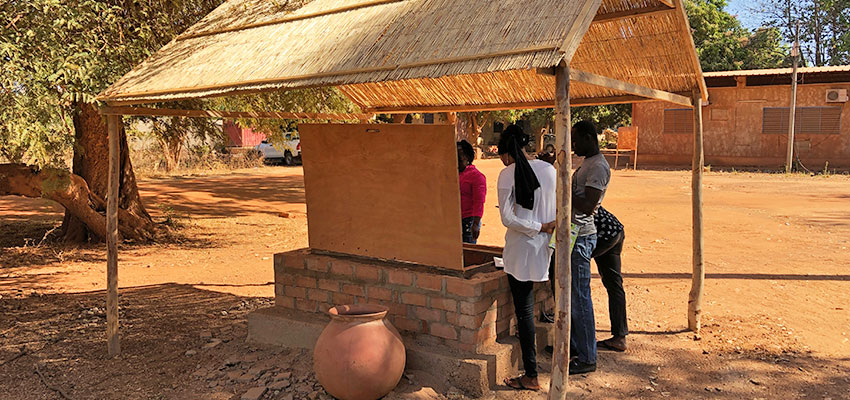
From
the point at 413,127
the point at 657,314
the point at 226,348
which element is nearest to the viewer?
the point at 413,127

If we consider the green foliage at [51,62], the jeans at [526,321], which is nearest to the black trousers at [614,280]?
the jeans at [526,321]

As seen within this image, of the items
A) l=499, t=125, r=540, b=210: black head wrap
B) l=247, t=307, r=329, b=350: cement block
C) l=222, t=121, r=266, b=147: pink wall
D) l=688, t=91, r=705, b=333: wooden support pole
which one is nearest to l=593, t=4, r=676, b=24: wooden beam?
l=688, t=91, r=705, b=333: wooden support pole

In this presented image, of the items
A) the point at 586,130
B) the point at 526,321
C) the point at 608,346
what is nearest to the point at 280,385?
the point at 526,321

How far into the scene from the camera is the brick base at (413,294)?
4.50 metres

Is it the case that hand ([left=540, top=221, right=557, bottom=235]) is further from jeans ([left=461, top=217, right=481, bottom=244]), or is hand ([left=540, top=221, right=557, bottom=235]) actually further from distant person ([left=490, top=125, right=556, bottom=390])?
jeans ([left=461, top=217, right=481, bottom=244])

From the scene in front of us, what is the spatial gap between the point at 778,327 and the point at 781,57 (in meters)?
31.0

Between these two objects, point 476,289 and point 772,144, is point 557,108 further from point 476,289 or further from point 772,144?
point 772,144

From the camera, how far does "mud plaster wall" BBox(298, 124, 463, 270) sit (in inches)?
188

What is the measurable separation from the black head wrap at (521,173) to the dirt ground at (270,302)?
128cm

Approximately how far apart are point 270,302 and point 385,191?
2447mm

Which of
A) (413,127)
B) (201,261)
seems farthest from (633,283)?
(201,261)

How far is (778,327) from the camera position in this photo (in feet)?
19.5

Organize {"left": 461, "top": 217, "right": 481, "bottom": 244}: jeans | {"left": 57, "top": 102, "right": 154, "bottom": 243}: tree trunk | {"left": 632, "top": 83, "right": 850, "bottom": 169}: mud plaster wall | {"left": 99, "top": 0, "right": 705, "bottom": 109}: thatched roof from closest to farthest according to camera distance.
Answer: {"left": 99, "top": 0, "right": 705, "bottom": 109}: thatched roof, {"left": 461, "top": 217, "right": 481, "bottom": 244}: jeans, {"left": 57, "top": 102, "right": 154, "bottom": 243}: tree trunk, {"left": 632, "top": 83, "right": 850, "bottom": 169}: mud plaster wall

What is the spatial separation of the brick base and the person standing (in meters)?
0.48
